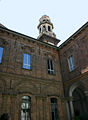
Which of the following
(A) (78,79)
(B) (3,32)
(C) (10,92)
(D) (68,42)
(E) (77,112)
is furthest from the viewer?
(D) (68,42)

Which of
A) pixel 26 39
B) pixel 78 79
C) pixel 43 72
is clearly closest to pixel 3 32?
pixel 26 39

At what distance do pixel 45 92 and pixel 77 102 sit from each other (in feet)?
16.6

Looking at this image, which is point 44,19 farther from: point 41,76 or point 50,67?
point 41,76

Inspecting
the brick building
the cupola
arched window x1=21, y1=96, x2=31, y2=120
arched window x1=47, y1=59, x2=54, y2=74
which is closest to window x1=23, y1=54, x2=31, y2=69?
the brick building

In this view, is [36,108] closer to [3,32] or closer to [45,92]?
[45,92]

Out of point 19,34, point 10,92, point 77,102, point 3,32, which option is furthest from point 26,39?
point 77,102

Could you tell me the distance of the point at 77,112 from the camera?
12766 mm

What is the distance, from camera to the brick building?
9.66 m

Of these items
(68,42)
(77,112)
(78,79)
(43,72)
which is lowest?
(77,112)

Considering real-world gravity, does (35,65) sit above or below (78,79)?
above

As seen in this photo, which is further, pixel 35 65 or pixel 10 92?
pixel 35 65

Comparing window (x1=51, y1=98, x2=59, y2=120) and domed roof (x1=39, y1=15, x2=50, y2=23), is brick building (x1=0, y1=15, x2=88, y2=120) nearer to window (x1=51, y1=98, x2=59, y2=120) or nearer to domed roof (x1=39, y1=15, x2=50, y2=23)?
window (x1=51, y1=98, x2=59, y2=120)

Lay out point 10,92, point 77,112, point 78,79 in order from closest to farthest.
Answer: point 10,92
point 78,79
point 77,112

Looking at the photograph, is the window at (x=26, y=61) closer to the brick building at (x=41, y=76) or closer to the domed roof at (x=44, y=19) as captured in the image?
the brick building at (x=41, y=76)
